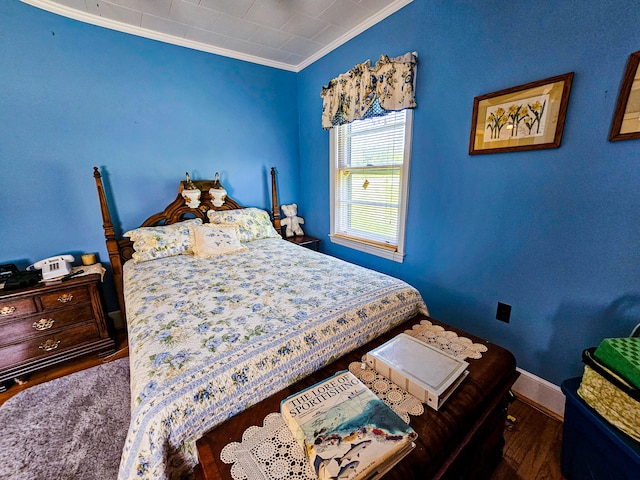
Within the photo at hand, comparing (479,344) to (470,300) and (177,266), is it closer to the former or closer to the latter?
(470,300)

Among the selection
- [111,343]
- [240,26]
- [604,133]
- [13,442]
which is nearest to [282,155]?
[240,26]

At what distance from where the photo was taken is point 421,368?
1.04 metres

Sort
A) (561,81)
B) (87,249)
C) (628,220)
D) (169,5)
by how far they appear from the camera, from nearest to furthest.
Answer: (628,220) < (561,81) < (169,5) < (87,249)

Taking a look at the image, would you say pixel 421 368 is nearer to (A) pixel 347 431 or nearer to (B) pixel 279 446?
(A) pixel 347 431

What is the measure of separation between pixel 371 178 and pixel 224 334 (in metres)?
1.95

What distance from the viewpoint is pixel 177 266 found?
203 centimetres

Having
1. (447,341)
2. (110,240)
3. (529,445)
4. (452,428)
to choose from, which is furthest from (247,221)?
(529,445)

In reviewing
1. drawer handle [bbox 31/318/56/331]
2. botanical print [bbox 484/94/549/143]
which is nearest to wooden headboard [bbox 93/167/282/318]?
drawer handle [bbox 31/318/56/331]

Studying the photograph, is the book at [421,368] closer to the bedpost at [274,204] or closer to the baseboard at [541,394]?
the baseboard at [541,394]

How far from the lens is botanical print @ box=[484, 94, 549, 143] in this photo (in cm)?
141

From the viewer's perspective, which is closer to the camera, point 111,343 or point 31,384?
point 31,384

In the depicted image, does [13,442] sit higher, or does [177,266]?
[177,266]

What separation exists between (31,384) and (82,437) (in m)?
1.00

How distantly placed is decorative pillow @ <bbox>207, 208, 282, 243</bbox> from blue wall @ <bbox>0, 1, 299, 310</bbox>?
351mm
